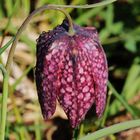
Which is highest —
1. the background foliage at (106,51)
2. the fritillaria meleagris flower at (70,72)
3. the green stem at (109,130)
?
the fritillaria meleagris flower at (70,72)

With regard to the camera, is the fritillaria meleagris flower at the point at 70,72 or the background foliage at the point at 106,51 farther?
the background foliage at the point at 106,51

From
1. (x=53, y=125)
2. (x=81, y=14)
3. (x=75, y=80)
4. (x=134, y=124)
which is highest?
(x=75, y=80)

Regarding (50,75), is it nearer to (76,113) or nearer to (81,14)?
(76,113)

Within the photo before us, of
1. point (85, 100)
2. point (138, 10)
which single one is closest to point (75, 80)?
point (85, 100)

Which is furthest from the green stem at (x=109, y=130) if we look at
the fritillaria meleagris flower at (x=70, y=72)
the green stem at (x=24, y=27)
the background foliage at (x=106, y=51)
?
the background foliage at (x=106, y=51)

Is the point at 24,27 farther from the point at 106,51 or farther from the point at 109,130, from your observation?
the point at 106,51

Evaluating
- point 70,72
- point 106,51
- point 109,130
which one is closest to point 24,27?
point 70,72

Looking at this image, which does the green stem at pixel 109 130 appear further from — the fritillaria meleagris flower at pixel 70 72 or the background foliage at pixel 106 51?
the background foliage at pixel 106 51
